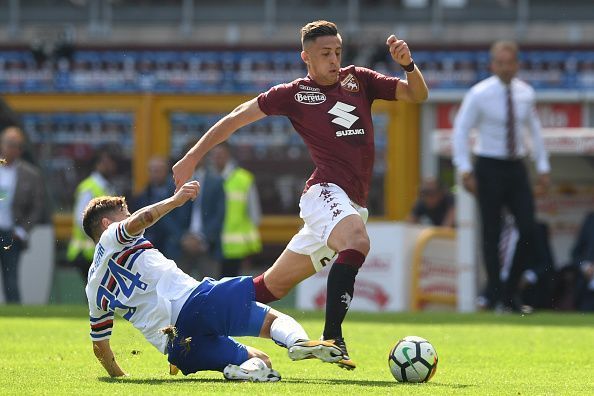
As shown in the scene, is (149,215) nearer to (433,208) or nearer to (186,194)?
(186,194)

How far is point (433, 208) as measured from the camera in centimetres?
1770

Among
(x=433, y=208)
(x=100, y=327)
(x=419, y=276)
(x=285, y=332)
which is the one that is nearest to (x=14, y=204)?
(x=419, y=276)

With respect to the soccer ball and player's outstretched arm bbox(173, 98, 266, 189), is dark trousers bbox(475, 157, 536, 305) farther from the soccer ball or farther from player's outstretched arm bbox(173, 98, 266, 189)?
the soccer ball

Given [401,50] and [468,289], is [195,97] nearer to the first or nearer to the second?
[468,289]

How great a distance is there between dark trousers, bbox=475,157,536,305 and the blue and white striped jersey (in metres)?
6.94

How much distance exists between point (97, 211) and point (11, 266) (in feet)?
31.0

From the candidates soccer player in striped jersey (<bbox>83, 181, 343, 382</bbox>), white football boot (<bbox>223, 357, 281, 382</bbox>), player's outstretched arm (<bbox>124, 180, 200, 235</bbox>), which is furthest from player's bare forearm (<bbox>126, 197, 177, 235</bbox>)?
white football boot (<bbox>223, 357, 281, 382</bbox>)

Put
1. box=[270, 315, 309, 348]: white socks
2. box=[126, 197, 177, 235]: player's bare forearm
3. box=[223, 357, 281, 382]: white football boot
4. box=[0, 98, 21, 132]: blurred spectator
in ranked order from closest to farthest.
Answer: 1. box=[126, 197, 177, 235]: player's bare forearm
2. box=[223, 357, 281, 382]: white football boot
3. box=[270, 315, 309, 348]: white socks
4. box=[0, 98, 21, 132]: blurred spectator

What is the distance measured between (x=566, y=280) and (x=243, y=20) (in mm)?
8204

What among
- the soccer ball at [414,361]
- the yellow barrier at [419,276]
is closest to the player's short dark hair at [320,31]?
the soccer ball at [414,361]

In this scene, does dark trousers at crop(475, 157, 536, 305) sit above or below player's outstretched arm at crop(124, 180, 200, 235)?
below

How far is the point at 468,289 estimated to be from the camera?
1596 centimetres

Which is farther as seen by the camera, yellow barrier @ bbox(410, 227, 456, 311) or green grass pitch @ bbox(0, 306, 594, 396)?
yellow barrier @ bbox(410, 227, 456, 311)

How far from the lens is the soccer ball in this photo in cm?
788
